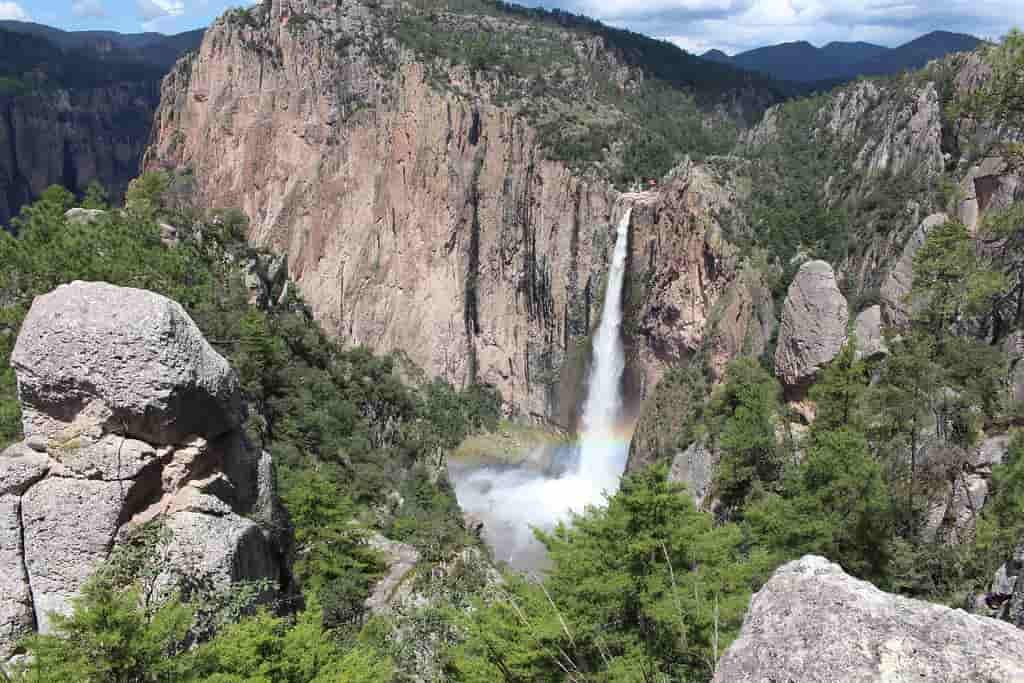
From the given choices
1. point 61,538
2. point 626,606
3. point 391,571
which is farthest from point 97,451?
point 391,571

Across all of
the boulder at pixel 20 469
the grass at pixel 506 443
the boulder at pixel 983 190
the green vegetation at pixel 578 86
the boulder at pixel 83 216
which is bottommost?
the grass at pixel 506 443

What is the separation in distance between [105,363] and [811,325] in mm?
26998

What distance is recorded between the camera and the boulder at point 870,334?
2895 cm

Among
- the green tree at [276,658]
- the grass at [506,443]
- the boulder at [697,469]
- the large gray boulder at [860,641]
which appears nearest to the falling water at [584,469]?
the grass at [506,443]

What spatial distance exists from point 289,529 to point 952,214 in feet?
100

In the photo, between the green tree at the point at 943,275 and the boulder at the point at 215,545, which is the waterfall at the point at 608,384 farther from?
the boulder at the point at 215,545

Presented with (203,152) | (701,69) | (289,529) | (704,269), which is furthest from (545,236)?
(701,69)

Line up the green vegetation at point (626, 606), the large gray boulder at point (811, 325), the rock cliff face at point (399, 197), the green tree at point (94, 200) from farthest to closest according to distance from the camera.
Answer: the rock cliff face at point (399, 197), the green tree at point (94, 200), the large gray boulder at point (811, 325), the green vegetation at point (626, 606)

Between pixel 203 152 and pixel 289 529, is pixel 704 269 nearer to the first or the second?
pixel 289 529

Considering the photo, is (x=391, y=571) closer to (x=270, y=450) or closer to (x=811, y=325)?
(x=270, y=450)

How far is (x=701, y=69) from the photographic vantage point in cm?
10488

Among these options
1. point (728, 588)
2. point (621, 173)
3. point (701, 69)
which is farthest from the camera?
point (701, 69)

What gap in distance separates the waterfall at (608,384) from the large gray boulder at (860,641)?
48350mm

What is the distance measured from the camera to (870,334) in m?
30.3
